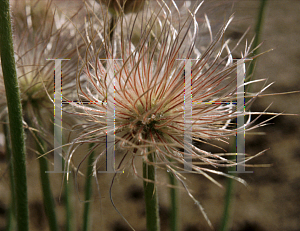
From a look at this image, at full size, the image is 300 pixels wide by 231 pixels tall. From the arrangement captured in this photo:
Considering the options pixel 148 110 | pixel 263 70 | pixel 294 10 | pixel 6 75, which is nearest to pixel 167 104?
pixel 148 110

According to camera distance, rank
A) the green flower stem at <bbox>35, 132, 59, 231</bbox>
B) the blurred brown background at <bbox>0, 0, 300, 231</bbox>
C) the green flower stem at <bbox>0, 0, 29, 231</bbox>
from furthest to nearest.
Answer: the blurred brown background at <bbox>0, 0, 300, 231</bbox>, the green flower stem at <bbox>35, 132, 59, 231</bbox>, the green flower stem at <bbox>0, 0, 29, 231</bbox>

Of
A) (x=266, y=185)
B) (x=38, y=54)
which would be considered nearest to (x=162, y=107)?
(x=38, y=54)

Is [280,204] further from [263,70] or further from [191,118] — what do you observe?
[191,118]

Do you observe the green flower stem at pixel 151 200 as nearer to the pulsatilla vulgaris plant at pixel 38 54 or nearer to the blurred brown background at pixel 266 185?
the pulsatilla vulgaris plant at pixel 38 54

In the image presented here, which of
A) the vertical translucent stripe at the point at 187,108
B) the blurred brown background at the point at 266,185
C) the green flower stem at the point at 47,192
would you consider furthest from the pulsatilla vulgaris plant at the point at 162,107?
the blurred brown background at the point at 266,185

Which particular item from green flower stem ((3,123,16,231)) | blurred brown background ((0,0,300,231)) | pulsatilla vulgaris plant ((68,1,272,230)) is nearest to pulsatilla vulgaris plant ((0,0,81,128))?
green flower stem ((3,123,16,231))

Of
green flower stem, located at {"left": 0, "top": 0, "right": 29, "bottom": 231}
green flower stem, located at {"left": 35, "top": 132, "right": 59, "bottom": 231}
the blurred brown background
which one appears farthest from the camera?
the blurred brown background

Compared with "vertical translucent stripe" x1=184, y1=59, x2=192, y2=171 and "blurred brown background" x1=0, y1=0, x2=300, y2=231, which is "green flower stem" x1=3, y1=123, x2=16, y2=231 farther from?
"blurred brown background" x1=0, y1=0, x2=300, y2=231

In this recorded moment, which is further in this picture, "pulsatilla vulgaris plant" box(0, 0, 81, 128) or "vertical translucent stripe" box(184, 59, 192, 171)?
"pulsatilla vulgaris plant" box(0, 0, 81, 128)
